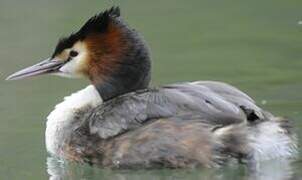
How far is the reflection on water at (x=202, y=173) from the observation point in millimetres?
6949

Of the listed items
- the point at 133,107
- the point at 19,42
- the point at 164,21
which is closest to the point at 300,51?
the point at 164,21

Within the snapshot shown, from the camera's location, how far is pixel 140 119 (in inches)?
283

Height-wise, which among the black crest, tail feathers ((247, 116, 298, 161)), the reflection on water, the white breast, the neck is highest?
the black crest

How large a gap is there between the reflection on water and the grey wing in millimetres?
272

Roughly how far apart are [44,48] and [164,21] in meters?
1.76

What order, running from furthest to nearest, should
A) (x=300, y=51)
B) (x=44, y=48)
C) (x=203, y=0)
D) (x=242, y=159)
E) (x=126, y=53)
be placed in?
(x=203, y=0) < (x=44, y=48) < (x=300, y=51) < (x=126, y=53) < (x=242, y=159)

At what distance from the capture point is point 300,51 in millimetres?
10719

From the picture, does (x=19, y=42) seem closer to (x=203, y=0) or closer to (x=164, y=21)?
(x=164, y=21)

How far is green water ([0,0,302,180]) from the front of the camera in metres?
7.51

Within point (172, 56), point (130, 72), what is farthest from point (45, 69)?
point (172, 56)

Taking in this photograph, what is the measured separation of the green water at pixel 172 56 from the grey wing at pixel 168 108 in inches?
12.4

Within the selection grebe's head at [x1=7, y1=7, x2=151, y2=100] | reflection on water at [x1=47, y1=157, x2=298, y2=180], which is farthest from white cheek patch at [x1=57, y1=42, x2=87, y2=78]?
reflection on water at [x1=47, y1=157, x2=298, y2=180]

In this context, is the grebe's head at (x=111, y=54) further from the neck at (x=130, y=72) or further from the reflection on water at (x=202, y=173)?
the reflection on water at (x=202, y=173)

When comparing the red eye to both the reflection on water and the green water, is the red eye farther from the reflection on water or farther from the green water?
the reflection on water
